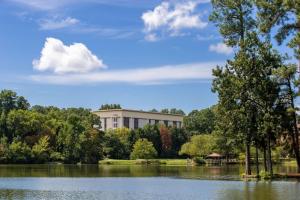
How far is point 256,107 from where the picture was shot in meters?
53.7

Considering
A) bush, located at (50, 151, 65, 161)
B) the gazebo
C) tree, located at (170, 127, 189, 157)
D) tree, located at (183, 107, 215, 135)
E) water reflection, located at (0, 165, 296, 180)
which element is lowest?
water reflection, located at (0, 165, 296, 180)

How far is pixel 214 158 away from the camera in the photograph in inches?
5000

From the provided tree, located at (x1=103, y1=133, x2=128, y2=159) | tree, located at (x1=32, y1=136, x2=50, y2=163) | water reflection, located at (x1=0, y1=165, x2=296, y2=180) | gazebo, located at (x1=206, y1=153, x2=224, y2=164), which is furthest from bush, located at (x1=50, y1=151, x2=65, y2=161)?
water reflection, located at (x1=0, y1=165, x2=296, y2=180)

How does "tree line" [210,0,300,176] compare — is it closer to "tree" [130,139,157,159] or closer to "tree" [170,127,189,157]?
"tree" [130,139,157,159]

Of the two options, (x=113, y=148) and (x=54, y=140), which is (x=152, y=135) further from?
(x=54, y=140)

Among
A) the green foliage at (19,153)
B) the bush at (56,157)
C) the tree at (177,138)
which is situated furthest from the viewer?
the tree at (177,138)

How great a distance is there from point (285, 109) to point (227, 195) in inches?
863

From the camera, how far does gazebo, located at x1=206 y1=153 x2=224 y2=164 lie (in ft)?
408

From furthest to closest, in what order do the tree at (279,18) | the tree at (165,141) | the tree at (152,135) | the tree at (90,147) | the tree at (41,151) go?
the tree at (165,141) → the tree at (152,135) → the tree at (90,147) → the tree at (41,151) → the tree at (279,18)

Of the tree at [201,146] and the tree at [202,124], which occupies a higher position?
the tree at [202,124]

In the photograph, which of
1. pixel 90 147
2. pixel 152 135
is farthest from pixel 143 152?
pixel 152 135

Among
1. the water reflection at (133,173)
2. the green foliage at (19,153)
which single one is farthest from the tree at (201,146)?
the water reflection at (133,173)

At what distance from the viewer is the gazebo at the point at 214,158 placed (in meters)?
124

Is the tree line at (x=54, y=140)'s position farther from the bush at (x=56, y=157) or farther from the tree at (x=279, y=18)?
the tree at (x=279, y=18)
